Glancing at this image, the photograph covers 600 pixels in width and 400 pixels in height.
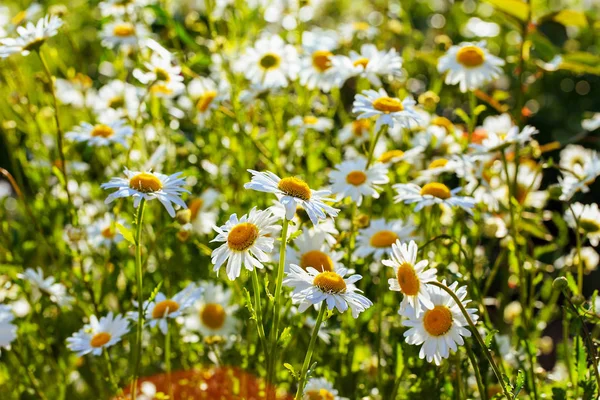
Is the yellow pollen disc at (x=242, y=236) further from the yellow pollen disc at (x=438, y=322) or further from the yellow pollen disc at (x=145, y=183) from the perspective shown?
the yellow pollen disc at (x=438, y=322)

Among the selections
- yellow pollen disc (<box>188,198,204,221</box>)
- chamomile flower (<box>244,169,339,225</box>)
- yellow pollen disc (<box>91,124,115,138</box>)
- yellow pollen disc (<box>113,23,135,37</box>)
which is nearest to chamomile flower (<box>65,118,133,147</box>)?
yellow pollen disc (<box>91,124,115,138</box>)

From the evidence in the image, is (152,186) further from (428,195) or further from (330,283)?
(428,195)

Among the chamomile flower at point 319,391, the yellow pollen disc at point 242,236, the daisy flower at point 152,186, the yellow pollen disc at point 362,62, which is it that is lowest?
the chamomile flower at point 319,391

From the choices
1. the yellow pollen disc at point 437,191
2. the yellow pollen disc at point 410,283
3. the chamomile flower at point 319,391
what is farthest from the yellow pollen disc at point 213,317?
the yellow pollen disc at point 410,283

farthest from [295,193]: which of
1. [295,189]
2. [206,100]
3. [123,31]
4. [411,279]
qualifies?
[123,31]

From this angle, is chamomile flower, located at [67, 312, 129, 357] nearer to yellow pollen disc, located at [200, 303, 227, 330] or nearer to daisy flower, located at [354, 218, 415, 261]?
yellow pollen disc, located at [200, 303, 227, 330]

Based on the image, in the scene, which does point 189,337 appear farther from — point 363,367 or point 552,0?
point 552,0
